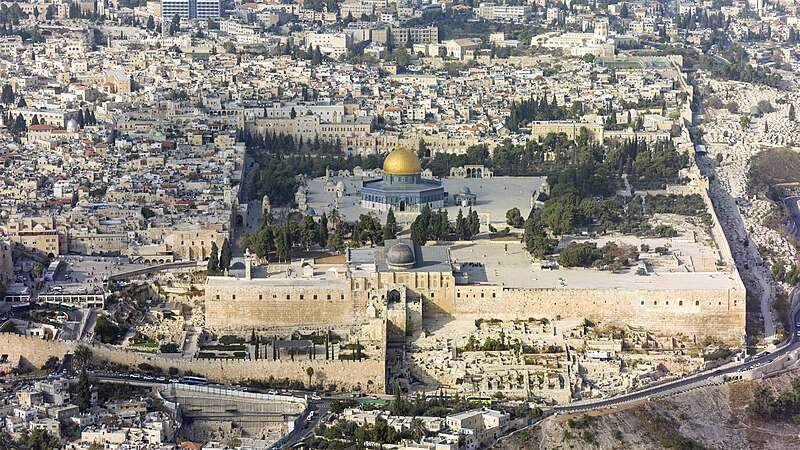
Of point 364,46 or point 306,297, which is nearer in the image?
point 306,297

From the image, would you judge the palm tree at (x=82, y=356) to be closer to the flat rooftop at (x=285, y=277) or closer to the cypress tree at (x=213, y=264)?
the flat rooftop at (x=285, y=277)

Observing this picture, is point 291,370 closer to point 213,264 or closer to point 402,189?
point 213,264

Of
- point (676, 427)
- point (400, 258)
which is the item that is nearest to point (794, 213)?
point (400, 258)

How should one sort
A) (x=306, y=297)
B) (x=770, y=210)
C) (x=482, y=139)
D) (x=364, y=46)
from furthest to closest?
(x=364, y=46)
(x=482, y=139)
(x=770, y=210)
(x=306, y=297)

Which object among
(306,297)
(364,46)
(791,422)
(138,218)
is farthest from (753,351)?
(364,46)

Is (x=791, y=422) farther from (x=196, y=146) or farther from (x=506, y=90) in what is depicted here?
(x=506, y=90)
